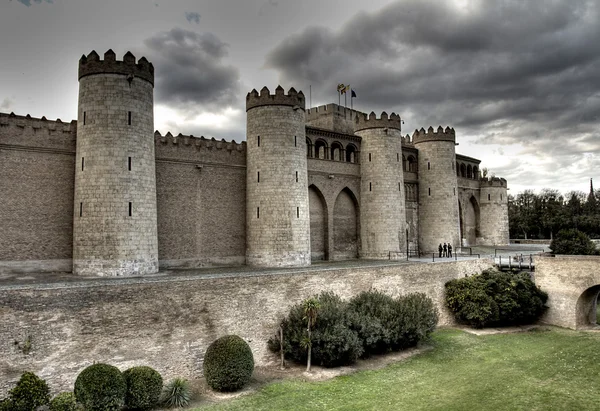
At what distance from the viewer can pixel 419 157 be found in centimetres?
4019

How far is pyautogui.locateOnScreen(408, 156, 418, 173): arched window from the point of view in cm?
3981

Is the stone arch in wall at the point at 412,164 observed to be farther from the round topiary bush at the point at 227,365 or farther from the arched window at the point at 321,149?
the round topiary bush at the point at 227,365

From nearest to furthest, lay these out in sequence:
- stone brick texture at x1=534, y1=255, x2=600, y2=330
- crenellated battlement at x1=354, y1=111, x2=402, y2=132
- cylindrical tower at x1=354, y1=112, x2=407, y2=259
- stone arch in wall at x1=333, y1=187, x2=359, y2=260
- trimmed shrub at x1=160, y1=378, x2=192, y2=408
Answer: trimmed shrub at x1=160, y1=378, x2=192, y2=408 → stone brick texture at x1=534, y1=255, x2=600, y2=330 → stone arch in wall at x1=333, y1=187, x2=359, y2=260 → cylindrical tower at x1=354, y1=112, x2=407, y2=259 → crenellated battlement at x1=354, y1=111, x2=402, y2=132

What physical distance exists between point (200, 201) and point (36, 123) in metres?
9.08

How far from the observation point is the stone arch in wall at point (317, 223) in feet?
107

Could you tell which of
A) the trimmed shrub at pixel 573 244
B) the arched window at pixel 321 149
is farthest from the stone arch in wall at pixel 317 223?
the trimmed shrub at pixel 573 244

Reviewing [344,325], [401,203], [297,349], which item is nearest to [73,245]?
[297,349]

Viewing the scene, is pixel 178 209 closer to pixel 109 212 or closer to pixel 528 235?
pixel 109 212

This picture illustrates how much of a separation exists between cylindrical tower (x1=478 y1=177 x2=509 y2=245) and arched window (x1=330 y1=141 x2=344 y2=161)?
2069 centimetres

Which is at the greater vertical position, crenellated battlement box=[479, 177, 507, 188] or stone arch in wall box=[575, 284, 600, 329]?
crenellated battlement box=[479, 177, 507, 188]

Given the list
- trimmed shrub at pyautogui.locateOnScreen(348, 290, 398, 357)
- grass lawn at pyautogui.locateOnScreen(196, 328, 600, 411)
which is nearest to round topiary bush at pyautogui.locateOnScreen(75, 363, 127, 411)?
grass lawn at pyautogui.locateOnScreen(196, 328, 600, 411)

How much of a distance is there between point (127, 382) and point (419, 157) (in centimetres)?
3078

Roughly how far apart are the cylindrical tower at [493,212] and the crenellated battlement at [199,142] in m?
29.0

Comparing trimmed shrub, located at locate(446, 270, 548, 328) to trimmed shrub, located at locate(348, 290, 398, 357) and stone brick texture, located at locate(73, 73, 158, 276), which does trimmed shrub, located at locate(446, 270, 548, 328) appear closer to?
trimmed shrub, located at locate(348, 290, 398, 357)
